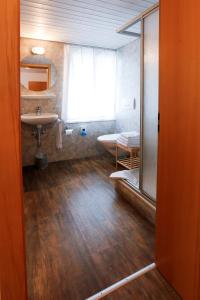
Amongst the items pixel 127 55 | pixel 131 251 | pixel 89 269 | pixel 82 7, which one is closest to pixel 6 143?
pixel 89 269

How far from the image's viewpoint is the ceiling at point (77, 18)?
2.15 metres

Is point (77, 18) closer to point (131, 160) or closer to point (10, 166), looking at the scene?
point (131, 160)

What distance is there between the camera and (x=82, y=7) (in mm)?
2229

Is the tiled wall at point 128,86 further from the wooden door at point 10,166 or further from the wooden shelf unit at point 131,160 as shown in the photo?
the wooden door at point 10,166

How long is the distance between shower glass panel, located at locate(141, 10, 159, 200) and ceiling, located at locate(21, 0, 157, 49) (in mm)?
496

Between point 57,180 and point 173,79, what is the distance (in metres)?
2.45

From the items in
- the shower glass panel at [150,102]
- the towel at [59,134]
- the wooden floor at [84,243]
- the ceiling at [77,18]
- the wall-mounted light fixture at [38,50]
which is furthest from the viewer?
the towel at [59,134]

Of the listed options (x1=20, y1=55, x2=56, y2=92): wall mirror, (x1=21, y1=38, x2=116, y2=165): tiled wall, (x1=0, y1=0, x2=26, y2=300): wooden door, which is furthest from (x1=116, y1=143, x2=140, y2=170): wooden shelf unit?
(x1=0, y1=0, x2=26, y2=300): wooden door

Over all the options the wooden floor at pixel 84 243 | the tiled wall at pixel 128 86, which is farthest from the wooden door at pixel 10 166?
the tiled wall at pixel 128 86

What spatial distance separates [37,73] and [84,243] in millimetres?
2961

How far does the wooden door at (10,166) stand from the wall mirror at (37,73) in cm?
305

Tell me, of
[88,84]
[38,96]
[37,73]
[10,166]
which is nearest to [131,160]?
[88,84]

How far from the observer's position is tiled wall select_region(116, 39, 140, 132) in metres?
3.65

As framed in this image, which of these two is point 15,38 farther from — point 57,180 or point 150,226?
point 57,180
